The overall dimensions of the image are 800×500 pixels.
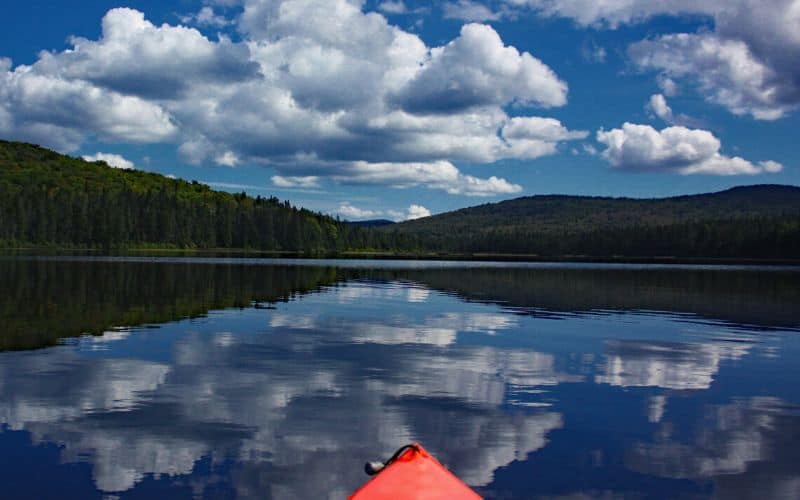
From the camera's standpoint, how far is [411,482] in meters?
10.5

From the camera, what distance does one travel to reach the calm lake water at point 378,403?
1463cm

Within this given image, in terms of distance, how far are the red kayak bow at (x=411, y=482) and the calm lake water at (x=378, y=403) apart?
10.2 ft

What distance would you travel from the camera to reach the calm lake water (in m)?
14.6

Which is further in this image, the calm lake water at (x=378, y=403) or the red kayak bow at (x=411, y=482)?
the calm lake water at (x=378, y=403)

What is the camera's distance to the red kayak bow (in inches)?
407

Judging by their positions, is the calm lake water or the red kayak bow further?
the calm lake water

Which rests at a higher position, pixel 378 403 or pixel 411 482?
pixel 411 482

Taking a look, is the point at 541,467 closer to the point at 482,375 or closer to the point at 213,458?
the point at 213,458

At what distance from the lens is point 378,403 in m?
21.2

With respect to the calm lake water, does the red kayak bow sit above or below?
above

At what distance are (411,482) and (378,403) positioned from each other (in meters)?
10.8

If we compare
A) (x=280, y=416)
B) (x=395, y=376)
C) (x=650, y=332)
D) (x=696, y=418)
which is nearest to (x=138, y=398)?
(x=280, y=416)

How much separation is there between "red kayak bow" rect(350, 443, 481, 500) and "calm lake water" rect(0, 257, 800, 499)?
10.2ft

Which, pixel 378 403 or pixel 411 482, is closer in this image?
pixel 411 482
